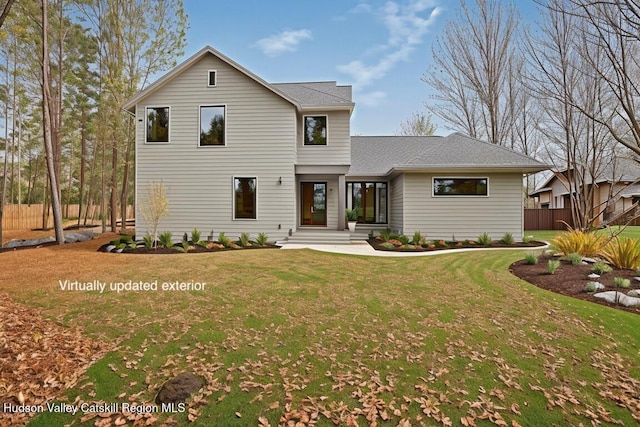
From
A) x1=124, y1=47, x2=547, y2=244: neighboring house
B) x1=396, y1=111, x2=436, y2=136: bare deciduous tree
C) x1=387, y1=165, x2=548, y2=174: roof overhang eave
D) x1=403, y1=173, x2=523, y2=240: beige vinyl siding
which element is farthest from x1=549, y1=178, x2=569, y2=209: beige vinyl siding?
x1=124, y1=47, x2=547, y2=244: neighboring house

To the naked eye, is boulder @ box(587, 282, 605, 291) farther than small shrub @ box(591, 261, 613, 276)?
No

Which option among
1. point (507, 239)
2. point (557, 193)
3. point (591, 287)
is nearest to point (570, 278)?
point (591, 287)

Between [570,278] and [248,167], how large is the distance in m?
10.5

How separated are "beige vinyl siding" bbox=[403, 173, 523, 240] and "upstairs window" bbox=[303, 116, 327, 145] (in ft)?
13.1

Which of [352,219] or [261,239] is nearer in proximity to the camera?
[261,239]

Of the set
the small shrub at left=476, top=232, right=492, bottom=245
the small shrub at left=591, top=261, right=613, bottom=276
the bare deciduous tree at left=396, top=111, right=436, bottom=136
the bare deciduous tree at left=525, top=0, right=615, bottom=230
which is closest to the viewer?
the small shrub at left=591, top=261, right=613, bottom=276

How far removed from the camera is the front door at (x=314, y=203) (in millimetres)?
14625

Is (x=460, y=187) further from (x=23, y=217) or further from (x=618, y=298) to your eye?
(x=23, y=217)

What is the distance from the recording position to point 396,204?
1460 centimetres

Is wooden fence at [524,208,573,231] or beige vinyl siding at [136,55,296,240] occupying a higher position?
beige vinyl siding at [136,55,296,240]

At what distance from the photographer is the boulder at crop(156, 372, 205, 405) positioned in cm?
286

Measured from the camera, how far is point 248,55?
15203 mm

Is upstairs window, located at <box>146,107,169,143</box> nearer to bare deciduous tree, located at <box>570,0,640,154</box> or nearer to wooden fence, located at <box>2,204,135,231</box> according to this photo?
wooden fence, located at <box>2,204,135,231</box>

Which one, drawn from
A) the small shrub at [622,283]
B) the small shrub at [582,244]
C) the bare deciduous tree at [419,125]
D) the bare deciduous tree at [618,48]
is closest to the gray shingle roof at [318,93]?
the bare deciduous tree at [618,48]
